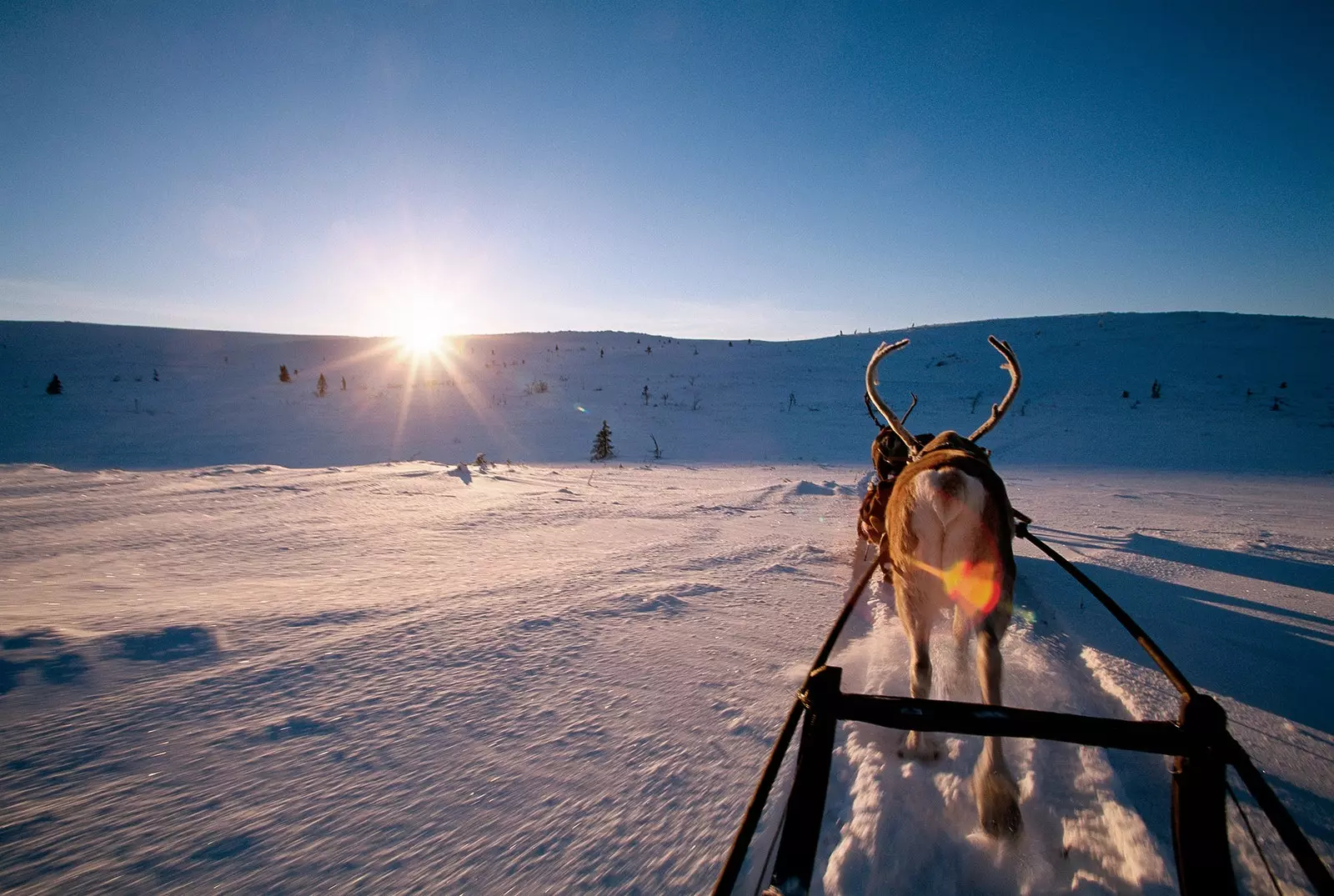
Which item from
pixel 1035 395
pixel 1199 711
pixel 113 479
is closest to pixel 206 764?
pixel 1199 711

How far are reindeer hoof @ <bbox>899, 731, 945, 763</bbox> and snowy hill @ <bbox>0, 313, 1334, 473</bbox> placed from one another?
934 cm

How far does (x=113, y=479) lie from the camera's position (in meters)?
4.65

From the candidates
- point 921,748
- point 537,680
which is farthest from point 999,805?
point 537,680

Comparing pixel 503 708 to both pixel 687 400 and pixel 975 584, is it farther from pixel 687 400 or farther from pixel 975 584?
pixel 687 400

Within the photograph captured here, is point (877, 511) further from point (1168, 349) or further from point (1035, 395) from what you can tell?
point (1168, 349)

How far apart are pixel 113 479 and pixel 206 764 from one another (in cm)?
508

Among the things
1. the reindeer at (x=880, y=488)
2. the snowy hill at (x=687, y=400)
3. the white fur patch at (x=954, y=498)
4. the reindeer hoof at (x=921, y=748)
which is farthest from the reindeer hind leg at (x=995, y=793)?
the snowy hill at (x=687, y=400)

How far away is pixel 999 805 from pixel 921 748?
11.4 inches

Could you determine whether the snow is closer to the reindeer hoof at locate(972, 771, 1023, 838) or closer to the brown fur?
the reindeer hoof at locate(972, 771, 1023, 838)

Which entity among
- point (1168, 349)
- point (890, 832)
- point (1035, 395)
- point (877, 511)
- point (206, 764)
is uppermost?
point (1168, 349)

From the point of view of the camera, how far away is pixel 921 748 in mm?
1674

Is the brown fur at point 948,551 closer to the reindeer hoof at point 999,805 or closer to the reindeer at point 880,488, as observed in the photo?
the reindeer hoof at point 999,805

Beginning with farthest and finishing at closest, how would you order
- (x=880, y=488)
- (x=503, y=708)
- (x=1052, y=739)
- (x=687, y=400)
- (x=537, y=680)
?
(x=687, y=400)
(x=880, y=488)
(x=537, y=680)
(x=503, y=708)
(x=1052, y=739)

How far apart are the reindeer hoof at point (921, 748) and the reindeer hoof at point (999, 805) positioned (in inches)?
9.0
